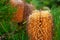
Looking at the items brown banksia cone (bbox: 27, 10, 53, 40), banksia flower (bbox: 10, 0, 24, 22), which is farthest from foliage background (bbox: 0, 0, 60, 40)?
banksia flower (bbox: 10, 0, 24, 22)

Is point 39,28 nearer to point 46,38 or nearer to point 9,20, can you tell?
point 46,38

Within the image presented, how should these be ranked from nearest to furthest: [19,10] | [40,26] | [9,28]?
1. [40,26]
2. [9,28]
3. [19,10]

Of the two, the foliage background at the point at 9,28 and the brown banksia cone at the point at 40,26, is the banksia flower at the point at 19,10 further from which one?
the brown banksia cone at the point at 40,26

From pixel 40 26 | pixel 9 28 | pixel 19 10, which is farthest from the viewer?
pixel 19 10

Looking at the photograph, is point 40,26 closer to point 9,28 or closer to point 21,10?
point 9,28

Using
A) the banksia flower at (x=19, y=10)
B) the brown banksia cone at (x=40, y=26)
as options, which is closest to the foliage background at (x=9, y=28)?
the brown banksia cone at (x=40, y=26)

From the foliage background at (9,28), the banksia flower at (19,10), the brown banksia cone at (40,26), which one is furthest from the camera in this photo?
the banksia flower at (19,10)

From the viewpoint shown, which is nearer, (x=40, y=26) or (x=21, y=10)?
(x=40, y=26)

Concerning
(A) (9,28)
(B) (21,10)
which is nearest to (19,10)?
(B) (21,10)

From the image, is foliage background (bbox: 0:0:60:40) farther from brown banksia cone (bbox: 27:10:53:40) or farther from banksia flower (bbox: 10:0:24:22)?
banksia flower (bbox: 10:0:24:22)

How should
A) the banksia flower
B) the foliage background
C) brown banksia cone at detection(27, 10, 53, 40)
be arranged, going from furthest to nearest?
the banksia flower < the foliage background < brown banksia cone at detection(27, 10, 53, 40)
